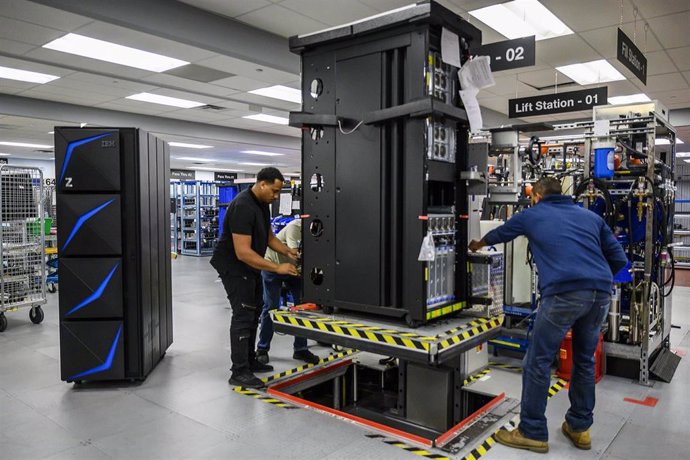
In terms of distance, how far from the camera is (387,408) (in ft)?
14.5

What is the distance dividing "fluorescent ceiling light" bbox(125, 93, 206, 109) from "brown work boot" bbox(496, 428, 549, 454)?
912 cm

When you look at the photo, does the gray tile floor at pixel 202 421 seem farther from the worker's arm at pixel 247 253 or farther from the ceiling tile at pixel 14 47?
the ceiling tile at pixel 14 47

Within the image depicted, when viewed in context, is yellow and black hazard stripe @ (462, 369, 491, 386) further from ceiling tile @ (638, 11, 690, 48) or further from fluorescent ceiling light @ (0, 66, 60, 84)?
fluorescent ceiling light @ (0, 66, 60, 84)

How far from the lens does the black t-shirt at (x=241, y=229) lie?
424 centimetres

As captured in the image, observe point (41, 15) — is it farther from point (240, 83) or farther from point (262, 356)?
point (262, 356)

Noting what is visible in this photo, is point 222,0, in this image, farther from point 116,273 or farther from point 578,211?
point 578,211

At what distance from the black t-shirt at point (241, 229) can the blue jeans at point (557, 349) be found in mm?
2310

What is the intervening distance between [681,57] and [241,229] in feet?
24.2

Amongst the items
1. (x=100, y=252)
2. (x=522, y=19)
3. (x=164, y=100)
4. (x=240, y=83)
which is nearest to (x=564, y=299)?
(x=100, y=252)

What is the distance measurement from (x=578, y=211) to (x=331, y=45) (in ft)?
6.38

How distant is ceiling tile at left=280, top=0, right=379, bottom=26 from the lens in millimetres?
5766

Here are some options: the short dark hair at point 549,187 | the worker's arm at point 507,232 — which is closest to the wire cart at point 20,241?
the worker's arm at point 507,232

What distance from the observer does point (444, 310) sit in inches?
130

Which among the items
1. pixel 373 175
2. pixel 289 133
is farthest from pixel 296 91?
pixel 373 175
